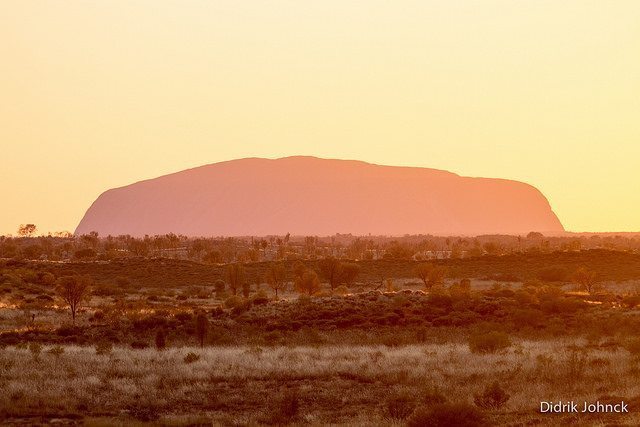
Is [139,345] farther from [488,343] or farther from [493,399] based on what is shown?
[493,399]

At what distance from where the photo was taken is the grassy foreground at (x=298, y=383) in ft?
74.7

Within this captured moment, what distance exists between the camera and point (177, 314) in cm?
5134

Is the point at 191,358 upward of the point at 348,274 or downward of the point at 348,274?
downward

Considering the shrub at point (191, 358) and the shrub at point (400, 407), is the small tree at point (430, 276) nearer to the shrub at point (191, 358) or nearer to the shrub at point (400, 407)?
the shrub at point (191, 358)

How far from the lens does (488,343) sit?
35562 millimetres

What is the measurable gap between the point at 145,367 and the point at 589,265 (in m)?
78.0

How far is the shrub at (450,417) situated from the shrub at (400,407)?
10.3 ft

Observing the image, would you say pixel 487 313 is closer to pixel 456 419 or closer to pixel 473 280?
pixel 456 419

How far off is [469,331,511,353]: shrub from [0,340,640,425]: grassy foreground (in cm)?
49

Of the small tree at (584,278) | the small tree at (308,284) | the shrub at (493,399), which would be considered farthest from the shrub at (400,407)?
the small tree at (584,278)

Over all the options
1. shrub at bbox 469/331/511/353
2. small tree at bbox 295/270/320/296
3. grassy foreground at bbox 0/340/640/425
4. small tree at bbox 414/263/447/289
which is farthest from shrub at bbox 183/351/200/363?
small tree at bbox 414/263/447/289

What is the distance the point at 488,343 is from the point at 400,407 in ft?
45.3

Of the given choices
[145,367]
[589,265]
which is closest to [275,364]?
[145,367]

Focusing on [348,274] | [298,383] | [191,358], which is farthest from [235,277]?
[298,383]
